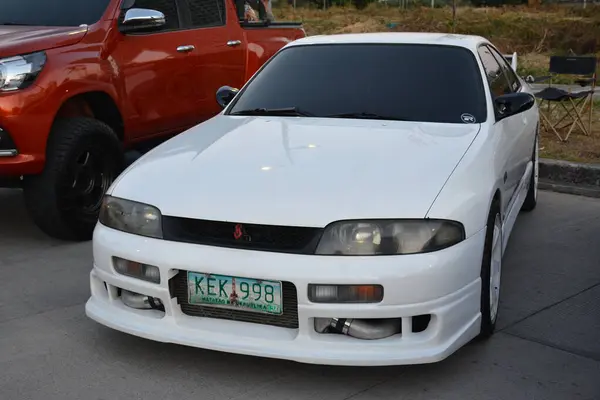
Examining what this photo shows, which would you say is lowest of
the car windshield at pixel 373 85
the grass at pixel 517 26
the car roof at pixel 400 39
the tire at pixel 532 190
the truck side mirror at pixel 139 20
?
the grass at pixel 517 26

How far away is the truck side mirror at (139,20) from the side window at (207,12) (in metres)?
0.88

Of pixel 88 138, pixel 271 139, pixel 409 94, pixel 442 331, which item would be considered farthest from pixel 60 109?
pixel 442 331

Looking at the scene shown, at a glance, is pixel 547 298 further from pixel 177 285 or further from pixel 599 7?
pixel 599 7

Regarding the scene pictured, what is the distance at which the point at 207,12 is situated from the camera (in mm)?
6891

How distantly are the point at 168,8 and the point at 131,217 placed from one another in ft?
11.2

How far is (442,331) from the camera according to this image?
3.14m

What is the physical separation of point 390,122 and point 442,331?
1.33 metres

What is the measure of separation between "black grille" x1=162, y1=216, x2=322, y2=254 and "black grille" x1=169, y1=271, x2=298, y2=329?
Answer: 5.8 inches

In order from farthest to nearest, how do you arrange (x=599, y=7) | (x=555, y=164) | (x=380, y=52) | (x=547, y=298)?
(x=599, y=7) < (x=555, y=164) < (x=380, y=52) < (x=547, y=298)

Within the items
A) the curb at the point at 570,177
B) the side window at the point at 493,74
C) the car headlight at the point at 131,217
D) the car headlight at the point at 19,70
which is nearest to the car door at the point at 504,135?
the side window at the point at 493,74

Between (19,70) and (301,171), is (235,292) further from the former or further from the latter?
(19,70)

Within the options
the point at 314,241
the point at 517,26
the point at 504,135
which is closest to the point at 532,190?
the point at 504,135

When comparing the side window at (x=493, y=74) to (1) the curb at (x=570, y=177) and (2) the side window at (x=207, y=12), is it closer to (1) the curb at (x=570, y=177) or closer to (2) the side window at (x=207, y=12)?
(1) the curb at (x=570, y=177)

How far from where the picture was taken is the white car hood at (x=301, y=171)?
3.17 metres
